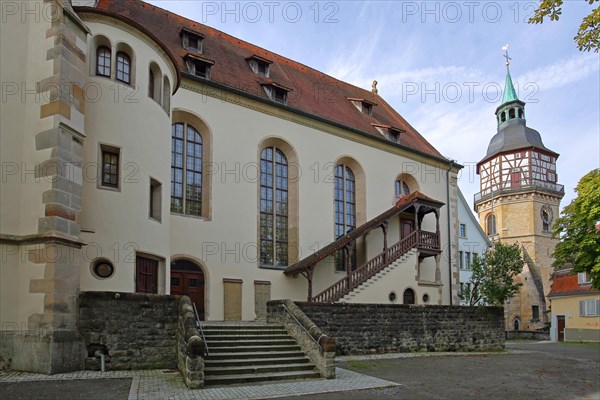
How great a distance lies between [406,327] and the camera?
756 inches

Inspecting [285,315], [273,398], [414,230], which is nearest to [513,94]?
[414,230]

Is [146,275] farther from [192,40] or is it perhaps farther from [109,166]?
[192,40]

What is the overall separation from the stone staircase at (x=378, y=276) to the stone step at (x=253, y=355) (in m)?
9.11

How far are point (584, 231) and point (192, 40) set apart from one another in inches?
731

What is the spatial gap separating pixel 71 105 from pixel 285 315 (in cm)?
771

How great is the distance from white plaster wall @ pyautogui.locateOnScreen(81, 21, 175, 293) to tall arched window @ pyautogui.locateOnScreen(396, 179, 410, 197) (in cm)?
1618

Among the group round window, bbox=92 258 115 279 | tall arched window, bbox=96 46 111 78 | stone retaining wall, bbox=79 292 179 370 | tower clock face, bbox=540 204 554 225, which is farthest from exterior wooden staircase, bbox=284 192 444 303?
tower clock face, bbox=540 204 554 225

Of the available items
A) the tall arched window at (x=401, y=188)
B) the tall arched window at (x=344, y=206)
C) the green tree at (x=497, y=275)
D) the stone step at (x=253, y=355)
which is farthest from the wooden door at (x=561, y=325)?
the stone step at (x=253, y=355)

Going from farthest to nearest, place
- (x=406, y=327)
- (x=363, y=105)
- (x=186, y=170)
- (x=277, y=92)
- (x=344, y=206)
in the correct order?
(x=363, y=105) < (x=344, y=206) < (x=277, y=92) < (x=186, y=170) < (x=406, y=327)

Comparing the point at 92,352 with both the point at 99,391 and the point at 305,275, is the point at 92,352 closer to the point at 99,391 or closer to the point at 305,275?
the point at 99,391

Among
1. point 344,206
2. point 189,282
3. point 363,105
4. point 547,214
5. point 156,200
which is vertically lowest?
point 189,282

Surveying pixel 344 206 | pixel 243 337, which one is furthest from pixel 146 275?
pixel 344 206

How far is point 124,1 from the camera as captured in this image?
958 inches

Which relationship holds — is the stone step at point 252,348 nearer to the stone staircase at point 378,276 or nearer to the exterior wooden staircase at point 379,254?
the exterior wooden staircase at point 379,254
